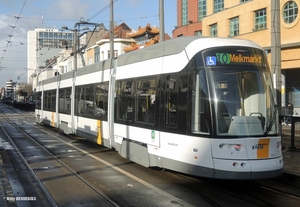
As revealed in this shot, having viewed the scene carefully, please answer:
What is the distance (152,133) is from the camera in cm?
920

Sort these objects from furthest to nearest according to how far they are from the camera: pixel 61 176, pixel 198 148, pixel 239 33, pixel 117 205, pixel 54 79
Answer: pixel 239 33 → pixel 54 79 → pixel 61 176 → pixel 198 148 → pixel 117 205

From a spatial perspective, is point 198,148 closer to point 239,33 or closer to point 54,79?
point 54,79

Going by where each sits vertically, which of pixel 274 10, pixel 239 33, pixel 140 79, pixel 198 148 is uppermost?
pixel 239 33

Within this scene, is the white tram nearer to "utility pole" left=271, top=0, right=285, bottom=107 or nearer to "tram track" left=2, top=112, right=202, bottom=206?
"tram track" left=2, top=112, right=202, bottom=206

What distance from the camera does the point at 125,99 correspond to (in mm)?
10984

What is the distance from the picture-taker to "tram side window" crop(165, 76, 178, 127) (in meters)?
8.41

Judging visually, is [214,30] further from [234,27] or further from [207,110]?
[207,110]

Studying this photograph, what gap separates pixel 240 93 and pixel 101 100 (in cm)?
641

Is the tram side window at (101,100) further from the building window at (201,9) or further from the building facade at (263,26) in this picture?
the building window at (201,9)

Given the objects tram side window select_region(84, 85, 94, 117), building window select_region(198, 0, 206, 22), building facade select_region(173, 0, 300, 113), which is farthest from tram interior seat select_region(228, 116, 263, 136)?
building window select_region(198, 0, 206, 22)

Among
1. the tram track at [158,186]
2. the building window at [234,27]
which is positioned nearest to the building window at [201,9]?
the building window at [234,27]

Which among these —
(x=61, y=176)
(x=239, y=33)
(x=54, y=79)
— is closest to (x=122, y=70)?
(x=61, y=176)

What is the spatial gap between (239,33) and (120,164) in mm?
21646

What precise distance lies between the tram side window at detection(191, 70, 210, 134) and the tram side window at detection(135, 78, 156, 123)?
1.56 m
